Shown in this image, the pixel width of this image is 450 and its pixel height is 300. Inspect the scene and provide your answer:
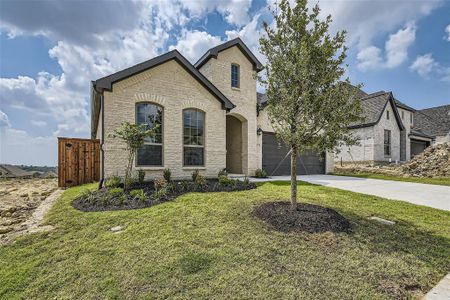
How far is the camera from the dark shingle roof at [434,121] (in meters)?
25.0

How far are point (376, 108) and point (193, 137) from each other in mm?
17679

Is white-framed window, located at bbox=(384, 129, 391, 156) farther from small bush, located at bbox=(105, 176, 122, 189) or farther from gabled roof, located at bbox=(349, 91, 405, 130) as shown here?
small bush, located at bbox=(105, 176, 122, 189)

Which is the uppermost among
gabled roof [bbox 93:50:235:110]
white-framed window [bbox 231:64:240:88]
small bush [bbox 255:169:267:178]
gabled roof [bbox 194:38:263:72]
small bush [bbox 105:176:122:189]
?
gabled roof [bbox 194:38:263:72]

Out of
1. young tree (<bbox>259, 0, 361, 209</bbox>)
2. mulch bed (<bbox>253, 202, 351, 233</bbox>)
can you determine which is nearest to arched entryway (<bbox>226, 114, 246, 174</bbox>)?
mulch bed (<bbox>253, 202, 351, 233</bbox>)

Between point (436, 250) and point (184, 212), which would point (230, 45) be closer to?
point (184, 212)

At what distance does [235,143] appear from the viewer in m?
13.9

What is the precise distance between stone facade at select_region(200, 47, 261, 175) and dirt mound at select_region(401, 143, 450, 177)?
11624 millimetres

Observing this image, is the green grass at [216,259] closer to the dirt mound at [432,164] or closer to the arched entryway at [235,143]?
the arched entryway at [235,143]

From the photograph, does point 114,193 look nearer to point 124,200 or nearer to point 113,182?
point 124,200

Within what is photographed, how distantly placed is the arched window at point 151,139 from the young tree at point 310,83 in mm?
5792

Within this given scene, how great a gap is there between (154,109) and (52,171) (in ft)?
51.8

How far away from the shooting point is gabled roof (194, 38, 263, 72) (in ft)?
39.1

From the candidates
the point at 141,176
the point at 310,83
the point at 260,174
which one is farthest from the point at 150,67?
the point at 260,174

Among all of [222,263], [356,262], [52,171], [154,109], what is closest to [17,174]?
[52,171]
